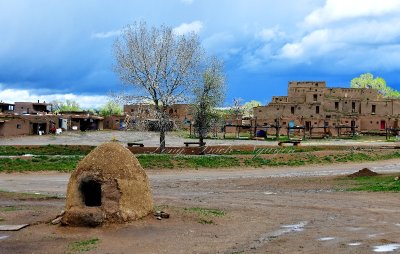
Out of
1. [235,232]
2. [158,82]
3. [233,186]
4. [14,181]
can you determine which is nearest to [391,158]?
[158,82]

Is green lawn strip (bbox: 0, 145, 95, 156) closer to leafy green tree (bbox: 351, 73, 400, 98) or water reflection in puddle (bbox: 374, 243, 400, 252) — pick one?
water reflection in puddle (bbox: 374, 243, 400, 252)

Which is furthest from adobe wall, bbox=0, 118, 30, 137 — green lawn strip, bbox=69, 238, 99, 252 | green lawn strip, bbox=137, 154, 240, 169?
green lawn strip, bbox=69, 238, 99, 252

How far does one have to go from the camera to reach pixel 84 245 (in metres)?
15.5

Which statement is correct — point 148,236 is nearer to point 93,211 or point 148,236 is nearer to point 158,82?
point 93,211

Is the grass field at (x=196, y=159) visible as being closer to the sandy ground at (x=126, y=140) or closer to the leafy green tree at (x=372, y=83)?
the sandy ground at (x=126, y=140)

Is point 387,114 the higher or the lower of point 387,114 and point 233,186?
the higher

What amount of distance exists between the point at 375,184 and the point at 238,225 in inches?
610

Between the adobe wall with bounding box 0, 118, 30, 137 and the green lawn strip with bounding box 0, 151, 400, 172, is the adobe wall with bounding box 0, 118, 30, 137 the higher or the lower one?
the higher one

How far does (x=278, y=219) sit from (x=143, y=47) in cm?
3814

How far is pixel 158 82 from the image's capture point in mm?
55500

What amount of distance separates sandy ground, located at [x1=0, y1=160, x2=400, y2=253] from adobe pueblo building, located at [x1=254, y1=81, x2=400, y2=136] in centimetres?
6631

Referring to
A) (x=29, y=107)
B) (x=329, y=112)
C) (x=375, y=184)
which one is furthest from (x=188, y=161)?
(x=29, y=107)

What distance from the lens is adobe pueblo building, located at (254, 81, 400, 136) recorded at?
9844cm

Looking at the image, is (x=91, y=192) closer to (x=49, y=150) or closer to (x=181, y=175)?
(x=181, y=175)
